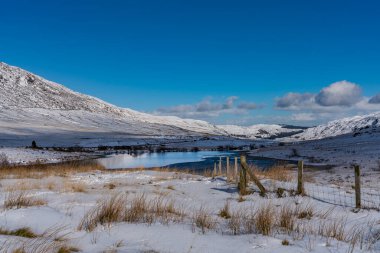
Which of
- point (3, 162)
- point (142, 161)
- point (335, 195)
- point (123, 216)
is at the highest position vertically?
point (3, 162)

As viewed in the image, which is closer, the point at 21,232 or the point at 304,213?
the point at 21,232

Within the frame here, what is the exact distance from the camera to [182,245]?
22.5ft

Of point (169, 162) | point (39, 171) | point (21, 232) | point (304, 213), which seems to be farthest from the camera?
point (169, 162)

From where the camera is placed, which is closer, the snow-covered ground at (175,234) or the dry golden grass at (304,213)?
the snow-covered ground at (175,234)

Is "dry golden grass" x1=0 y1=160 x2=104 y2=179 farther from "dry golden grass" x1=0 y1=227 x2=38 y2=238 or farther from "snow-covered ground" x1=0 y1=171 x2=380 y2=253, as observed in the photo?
"dry golden grass" x1=0 y1=227 x2=38 y2=238

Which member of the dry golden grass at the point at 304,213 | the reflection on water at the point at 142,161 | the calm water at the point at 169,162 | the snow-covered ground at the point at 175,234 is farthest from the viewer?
the reflection on water at the point at 142,161

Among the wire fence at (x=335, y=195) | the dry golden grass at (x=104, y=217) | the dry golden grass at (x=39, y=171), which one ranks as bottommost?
the wire fence at (x=335, y=195)

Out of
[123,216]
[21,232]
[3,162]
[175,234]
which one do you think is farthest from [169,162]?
[21,232]

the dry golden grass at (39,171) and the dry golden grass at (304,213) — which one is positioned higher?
the dry golden grass at (39,171)

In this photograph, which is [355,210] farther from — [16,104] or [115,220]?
[16,104]

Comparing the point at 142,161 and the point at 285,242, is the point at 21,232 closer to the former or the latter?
the point at 285,242

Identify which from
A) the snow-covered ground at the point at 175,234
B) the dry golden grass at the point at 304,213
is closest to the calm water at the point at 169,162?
the dry golden grass at the point at 304,213

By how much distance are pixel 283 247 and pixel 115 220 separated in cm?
361

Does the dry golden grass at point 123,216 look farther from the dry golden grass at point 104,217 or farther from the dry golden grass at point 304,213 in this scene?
the dry golden grass at point 304,213
